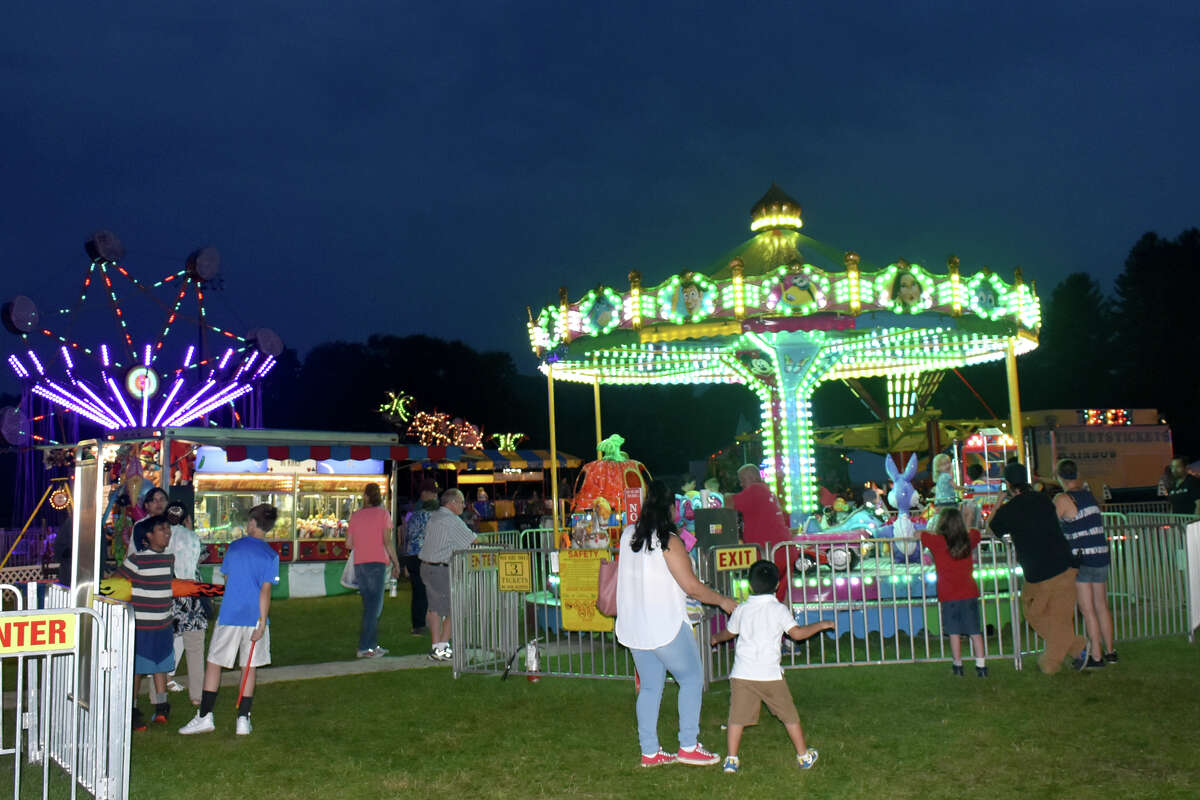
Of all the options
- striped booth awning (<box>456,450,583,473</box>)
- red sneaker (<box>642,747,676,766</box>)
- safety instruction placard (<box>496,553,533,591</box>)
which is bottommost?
red sneaker (<box>642,747,676,766</box>)

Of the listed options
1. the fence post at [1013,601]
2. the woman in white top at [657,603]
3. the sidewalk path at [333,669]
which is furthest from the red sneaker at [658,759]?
the sidewalk path at [333,669]

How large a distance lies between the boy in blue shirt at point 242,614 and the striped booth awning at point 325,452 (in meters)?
11.0

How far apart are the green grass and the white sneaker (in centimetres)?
9

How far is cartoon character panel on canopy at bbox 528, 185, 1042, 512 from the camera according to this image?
12281 mm

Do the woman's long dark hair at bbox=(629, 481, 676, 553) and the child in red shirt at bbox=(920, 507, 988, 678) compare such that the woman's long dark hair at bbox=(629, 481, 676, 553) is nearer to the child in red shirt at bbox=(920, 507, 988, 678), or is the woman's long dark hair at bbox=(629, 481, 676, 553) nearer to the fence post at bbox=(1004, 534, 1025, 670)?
the child in red shirt at bbox=(920, 507, 988, 678)

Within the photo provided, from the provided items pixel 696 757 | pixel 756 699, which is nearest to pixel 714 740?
pixel 696 757

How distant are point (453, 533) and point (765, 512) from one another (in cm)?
305

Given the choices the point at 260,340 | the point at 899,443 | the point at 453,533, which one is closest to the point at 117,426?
the point at 260,340

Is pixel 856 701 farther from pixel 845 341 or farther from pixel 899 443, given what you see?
pixel 899 443

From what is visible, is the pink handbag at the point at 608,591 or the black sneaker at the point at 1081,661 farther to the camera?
the black sneaker at the point at 1081,661

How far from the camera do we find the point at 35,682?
604 centimetres

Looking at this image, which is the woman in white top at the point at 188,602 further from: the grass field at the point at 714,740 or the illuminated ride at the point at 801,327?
the illuminated ride at the point at 801,327

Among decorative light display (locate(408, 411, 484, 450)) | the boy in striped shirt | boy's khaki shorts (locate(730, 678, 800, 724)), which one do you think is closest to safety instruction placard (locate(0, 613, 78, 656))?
the boy in striped shirt

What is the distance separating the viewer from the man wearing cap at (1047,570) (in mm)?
8016
